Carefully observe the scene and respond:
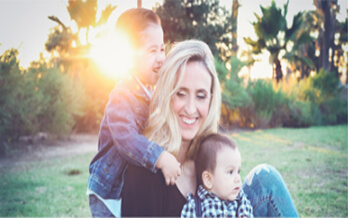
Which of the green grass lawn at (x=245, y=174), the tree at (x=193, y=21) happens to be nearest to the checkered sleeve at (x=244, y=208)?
the green grass lawn at (x=245, y=174)

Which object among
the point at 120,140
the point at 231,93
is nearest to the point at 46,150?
the point at 120,140

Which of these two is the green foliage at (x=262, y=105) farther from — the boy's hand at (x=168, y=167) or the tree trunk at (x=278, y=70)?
the boy's hand at (x=168, y=167)

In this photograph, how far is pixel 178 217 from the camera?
5.29 ft

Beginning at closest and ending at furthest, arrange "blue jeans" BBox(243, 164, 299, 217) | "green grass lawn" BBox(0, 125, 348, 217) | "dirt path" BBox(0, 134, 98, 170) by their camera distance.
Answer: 1. "blue jeans" BBox(243, 164, 299, 217)
2. "green grass lawn" BBox(0, 125, 348, 217)
3. "dirt path" BBox(0, 134, 98, 170)

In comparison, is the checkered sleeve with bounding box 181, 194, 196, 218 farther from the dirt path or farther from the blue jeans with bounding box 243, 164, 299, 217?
the dirt path

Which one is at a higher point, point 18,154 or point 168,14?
point 168,14

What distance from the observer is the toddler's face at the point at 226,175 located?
1805 mm

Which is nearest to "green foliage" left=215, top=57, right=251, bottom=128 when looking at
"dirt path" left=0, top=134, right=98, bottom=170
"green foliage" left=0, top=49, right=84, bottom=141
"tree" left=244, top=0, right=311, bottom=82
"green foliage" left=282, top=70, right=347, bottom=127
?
"green foliage" left=282, top=70, right=347, bottom=127

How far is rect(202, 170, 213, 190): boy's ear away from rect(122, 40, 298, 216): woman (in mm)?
94

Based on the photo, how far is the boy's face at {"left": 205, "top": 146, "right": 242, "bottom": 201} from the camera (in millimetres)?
1805

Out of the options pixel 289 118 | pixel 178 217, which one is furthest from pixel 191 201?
pixel 289 118

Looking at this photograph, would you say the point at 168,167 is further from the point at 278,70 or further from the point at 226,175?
the point at 278,70

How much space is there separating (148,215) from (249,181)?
926mm

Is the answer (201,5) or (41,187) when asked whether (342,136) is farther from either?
(201,5)
